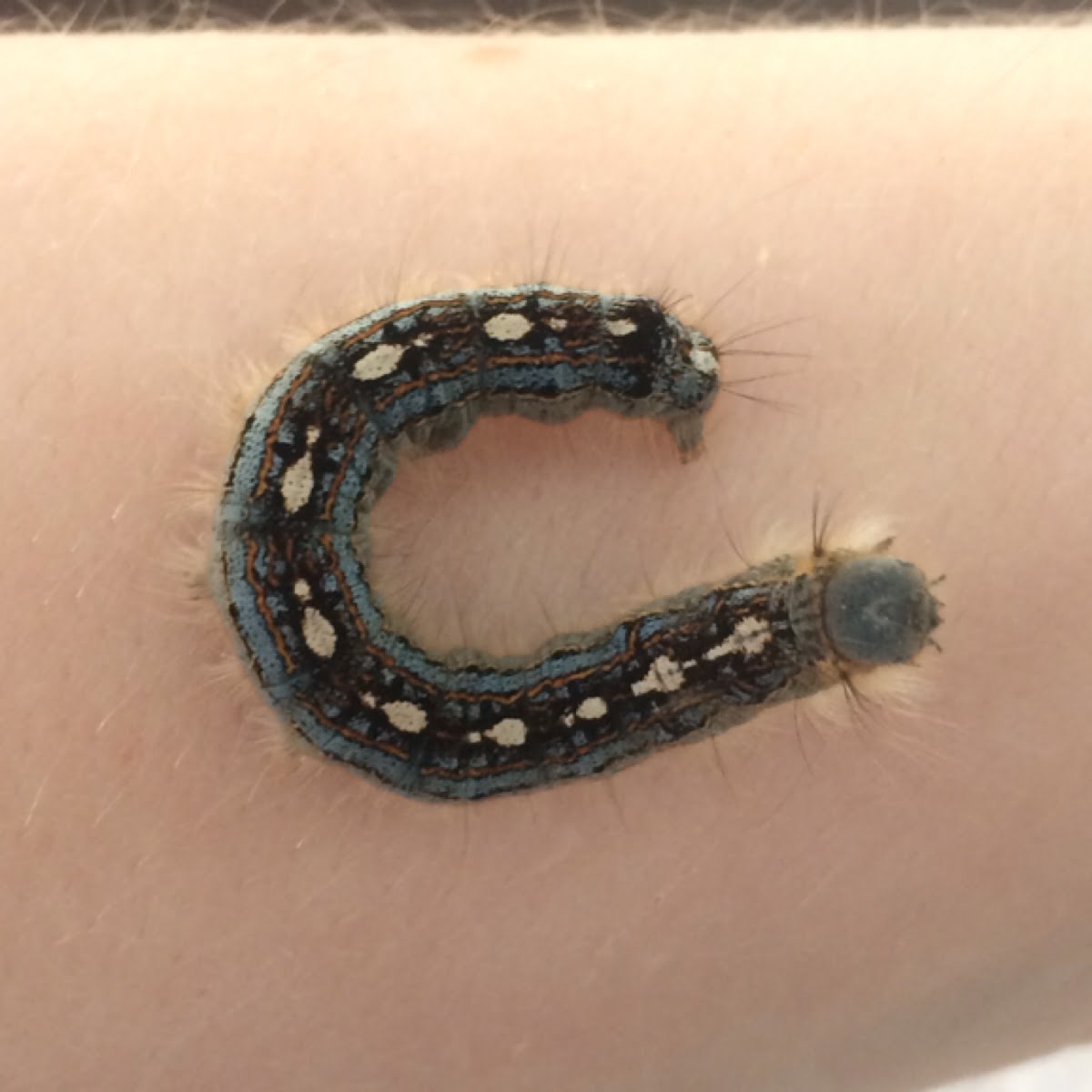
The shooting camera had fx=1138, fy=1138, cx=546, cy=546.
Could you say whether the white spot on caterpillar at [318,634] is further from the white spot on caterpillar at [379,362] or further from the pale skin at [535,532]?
the white spot on caterpillar at [379,362]

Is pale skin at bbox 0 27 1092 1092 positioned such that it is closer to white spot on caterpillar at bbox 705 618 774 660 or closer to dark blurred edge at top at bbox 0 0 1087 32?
white spot on caterpillar at bbox 705 618 774 660

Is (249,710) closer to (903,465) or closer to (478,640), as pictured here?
(478,640)

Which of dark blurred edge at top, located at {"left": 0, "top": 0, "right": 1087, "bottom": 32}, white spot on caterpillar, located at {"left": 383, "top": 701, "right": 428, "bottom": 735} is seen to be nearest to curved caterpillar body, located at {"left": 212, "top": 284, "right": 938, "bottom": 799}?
white spot on caterpillar, located at {"left": 383, "top": 701, "right": 428, "bottom": 735}

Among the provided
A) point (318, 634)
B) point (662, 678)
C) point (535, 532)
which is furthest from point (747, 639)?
point (318, 634)

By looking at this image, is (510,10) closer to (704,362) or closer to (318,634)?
(704,362)

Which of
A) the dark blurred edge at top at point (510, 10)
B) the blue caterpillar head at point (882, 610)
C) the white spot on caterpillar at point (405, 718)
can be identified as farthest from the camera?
the dark blurred edge at top at point (510, 10)

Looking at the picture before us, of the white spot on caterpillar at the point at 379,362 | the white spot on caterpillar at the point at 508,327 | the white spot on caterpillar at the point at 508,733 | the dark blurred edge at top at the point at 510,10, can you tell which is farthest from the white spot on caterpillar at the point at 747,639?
the dark blurred edge at top at the point at 510,10

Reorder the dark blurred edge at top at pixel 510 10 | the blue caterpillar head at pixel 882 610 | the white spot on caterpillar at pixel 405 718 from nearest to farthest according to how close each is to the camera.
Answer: the blue caterpillar head at pixel 882 610, the white spot on caterpillar at pixel 405 718, the dark blurred edge at top at pixel 510 10
